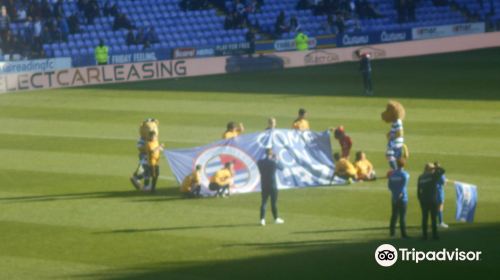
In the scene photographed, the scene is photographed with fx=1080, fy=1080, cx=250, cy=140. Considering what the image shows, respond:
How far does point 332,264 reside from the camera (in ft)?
62.1

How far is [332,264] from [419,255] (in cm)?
158

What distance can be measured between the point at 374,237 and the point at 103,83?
32.4m

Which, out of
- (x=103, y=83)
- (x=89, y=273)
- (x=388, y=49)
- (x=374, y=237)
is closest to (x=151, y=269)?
(x=89, y=273)

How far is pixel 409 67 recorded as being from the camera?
53.8 meters

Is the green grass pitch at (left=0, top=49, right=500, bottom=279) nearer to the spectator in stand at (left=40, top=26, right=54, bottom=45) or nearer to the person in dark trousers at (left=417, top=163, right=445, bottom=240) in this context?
the person in dark trousers at (left=417, top=163, right=445, bottom=240)

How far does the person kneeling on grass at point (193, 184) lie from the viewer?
25.5m

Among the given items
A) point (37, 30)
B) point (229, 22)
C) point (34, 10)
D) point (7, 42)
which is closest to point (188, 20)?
point (229, 22)

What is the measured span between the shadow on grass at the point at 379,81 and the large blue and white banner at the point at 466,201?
21.4 m

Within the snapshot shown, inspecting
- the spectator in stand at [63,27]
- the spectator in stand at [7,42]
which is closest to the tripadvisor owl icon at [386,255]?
the spectator in stand at [7,42]

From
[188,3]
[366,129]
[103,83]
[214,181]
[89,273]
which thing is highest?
[188,3]

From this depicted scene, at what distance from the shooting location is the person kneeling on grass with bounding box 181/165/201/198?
2552 centimetres

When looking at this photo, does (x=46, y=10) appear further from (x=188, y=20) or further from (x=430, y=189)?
(x=430, y=189)

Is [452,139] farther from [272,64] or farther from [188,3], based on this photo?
[188,3]

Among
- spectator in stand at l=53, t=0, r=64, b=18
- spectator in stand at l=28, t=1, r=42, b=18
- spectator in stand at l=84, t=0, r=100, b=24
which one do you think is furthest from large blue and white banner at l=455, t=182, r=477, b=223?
spectator in stand at l=84, t=0, r=100, b=24
